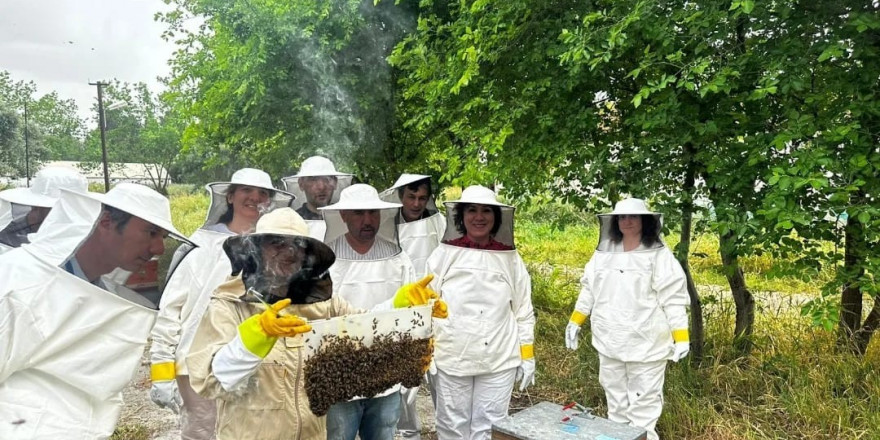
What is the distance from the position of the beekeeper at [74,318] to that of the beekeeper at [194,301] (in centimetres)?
113

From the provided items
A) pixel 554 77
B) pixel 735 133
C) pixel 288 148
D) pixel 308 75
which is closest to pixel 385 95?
pixel 308 75

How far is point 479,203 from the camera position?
360 centimetres

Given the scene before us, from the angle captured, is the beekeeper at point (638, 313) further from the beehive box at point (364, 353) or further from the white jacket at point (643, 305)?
the beehive box at point (364, 353)

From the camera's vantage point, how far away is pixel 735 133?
395 cm

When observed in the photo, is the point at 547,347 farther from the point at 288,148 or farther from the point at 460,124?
the point at 288,148

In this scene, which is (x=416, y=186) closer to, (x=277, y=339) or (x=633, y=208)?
(x=633, y=208)

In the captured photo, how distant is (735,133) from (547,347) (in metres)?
2.83

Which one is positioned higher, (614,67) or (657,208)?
(614,67)

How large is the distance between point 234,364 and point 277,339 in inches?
6.4

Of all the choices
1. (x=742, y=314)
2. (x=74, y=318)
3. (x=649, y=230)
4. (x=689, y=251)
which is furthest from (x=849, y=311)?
(x=74, y=318)

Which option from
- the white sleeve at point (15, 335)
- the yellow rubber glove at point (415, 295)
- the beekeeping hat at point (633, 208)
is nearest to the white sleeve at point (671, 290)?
the beekeeping hat at point (633, 208)

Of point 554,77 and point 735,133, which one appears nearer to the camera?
point 735,133

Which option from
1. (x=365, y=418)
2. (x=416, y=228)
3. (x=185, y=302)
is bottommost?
(x=365, y=418)

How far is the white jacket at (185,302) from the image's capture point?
3289 mm
